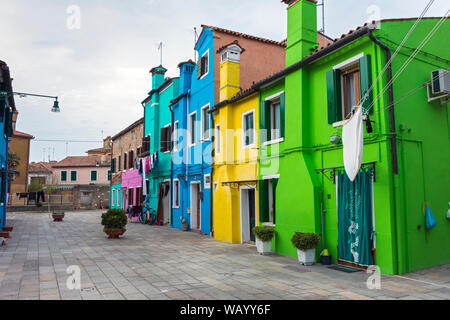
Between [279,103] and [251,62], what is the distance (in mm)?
4336

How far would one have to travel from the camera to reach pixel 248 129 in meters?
12.0

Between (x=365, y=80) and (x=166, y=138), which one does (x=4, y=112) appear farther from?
(x=365, y=80)

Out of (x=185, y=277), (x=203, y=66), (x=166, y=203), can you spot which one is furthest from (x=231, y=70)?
(x=166, y=203)

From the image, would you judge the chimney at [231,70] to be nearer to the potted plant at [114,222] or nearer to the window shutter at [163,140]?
the potted plant at [114,222]

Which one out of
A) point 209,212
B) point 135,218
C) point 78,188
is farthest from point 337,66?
point 78,188

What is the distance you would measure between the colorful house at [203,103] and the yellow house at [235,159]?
49 cm

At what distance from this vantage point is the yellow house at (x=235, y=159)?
1170 cm

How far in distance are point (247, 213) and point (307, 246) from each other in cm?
409

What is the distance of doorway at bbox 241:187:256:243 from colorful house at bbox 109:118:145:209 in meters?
11.0

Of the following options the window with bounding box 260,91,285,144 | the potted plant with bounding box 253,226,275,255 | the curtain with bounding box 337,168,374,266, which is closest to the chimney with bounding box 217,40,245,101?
the window with bounding box 260,91,285,144

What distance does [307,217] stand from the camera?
881 cm

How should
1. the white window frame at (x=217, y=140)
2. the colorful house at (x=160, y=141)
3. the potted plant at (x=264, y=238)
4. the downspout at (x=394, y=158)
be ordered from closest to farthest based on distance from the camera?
the downspout at (x=394, y=158) < the potted plant at (x=264, y=238) < the white window frame at (x=217, y=140) < the colorful house at (x=160, y=141)

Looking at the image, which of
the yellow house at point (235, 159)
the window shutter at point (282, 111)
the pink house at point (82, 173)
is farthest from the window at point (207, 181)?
the pink house at point (82, 173)
